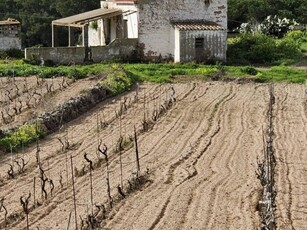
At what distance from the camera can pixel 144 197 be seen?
1379 cm

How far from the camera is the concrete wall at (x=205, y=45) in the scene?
32000 millimetres

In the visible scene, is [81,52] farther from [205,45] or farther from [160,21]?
[205,45]

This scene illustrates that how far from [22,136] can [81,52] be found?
538 inches

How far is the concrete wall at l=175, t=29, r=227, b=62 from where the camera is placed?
105ft

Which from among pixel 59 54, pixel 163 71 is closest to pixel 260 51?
pixel 163 71

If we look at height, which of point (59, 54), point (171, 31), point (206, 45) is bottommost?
point (59, 54)

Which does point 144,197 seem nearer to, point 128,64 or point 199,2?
point 128,64

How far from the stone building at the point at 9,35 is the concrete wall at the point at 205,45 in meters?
8.40

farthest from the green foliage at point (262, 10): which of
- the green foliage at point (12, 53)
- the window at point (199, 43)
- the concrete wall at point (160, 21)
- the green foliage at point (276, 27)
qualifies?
the green foliage at point (12, 53)

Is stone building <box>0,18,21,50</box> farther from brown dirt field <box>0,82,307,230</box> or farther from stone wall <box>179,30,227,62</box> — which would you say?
brown dirt field <box>0,82,307,230</box>

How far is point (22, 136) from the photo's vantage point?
1859 centimetres

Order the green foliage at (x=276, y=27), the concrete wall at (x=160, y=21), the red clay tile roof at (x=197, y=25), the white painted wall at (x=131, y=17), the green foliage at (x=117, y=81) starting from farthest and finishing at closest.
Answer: the green foliage at (x=276, y=27), the white painted wall at (x=131, y=17), the concrete wall at (x=160, y=21), the red clay tile roof at (x=197, y=25), the green foliage at (x=117, y=81)

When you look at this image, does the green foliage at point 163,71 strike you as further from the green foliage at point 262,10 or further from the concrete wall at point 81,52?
the green foliage at point 262,10

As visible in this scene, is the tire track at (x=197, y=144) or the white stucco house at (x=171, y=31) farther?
the white stucco house at (x=171, y=31)
